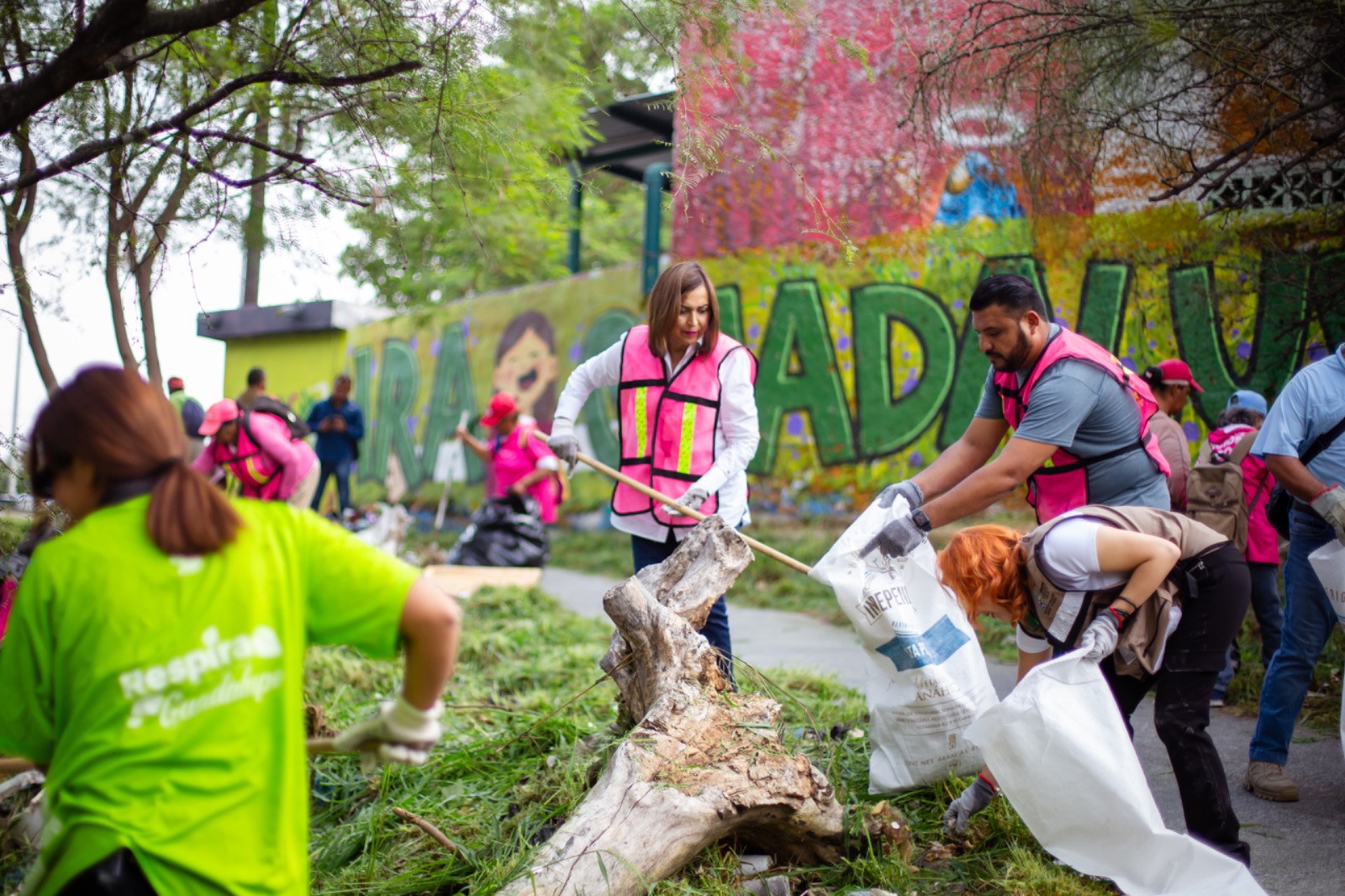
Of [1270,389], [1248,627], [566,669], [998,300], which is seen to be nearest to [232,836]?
[998,300]

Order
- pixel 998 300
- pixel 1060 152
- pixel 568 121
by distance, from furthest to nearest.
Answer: pixel 568 121
pixel 1060 152
pixel 998 300

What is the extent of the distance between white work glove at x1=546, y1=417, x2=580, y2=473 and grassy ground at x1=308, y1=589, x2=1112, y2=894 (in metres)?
1.05

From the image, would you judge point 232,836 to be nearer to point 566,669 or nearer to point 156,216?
point 156,216

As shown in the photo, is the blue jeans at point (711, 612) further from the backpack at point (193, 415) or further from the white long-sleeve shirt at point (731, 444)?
the backpack at point (193, 415)

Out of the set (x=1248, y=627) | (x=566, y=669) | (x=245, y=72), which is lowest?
(x=566, y=669)

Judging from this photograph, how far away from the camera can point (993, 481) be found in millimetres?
3422

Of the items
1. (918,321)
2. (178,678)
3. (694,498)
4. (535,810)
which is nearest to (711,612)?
(694,498)

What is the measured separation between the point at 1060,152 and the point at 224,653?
18.0 ft

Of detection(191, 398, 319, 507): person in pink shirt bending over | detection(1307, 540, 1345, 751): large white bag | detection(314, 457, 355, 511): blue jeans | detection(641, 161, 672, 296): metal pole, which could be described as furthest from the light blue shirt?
detection(314, 457, 355, 511): blue jeans

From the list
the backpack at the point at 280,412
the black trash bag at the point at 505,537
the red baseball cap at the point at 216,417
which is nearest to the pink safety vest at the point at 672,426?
the red baseball cap at the point at 216,417

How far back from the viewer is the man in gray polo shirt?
10.9 ft

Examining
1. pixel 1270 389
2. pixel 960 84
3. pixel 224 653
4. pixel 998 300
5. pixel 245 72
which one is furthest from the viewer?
pixel 1270 389

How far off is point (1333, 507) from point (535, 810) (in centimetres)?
288

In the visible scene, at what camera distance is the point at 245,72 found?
365 cm
